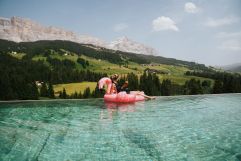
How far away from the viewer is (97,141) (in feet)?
38.3

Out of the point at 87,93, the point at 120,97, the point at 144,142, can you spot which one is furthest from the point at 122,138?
the point at 87,93

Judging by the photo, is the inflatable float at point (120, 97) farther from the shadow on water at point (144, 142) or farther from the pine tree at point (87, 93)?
the pine tree at point (87, 93)

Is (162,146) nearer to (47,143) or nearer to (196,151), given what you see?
(196,151)

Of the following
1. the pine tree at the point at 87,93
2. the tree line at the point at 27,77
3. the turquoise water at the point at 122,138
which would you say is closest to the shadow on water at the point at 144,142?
the turquoise water at the point at 122,138

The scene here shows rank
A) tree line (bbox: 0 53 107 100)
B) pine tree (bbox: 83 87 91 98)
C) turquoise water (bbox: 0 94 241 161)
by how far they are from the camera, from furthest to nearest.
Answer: pine tree (bbox: 83 87 91 98) < tree line (bbox: 0 53 107 100) < turquoise water (bbox: 0 94 241 161)

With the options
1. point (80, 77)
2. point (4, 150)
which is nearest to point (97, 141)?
point (4, 150)

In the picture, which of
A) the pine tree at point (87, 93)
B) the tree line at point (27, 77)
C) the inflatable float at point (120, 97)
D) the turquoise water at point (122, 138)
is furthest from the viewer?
the pine tree at point (87, 93)

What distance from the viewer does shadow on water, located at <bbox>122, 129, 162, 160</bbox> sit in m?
9.83

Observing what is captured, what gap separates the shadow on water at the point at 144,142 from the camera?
9830mm

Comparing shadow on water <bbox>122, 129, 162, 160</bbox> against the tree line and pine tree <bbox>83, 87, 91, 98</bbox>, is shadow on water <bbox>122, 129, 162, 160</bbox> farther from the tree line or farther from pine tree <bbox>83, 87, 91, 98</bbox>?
pine tree <bbox>83, 87, 91, 98</bbox>

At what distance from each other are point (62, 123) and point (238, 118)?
10.9 m

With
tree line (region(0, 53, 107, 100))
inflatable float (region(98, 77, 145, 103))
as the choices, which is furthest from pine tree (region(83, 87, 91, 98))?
inflatable float (region(98, 77, 145, 103))

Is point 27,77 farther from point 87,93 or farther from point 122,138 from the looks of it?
point 122,138

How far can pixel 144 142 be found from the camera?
11375 mm
